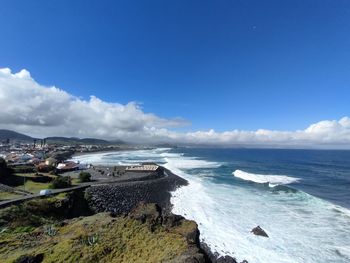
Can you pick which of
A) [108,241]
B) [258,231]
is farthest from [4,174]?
[258,231]

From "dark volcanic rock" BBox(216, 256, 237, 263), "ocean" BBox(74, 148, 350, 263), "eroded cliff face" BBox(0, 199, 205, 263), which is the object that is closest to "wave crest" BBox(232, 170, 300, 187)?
"ocean" BBox(74, 148, 350, 263)

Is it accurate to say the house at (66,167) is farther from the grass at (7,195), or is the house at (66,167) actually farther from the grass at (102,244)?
the grass at (102,244)

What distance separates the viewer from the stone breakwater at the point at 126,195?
Result: 40.3 m

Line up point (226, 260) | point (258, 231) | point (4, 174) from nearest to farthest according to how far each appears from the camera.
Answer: point (226, 260), point (258, 231), point (4, 174)

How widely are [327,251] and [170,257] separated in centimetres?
1747

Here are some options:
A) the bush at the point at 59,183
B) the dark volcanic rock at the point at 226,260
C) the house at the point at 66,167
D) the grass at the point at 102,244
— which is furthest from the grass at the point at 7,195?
the house at the point at 66,167

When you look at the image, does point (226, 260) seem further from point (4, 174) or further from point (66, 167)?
point (66, 167)

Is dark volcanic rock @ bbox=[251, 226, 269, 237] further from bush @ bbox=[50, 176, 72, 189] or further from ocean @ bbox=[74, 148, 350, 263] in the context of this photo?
bush @ bbox=[50, 176, 72, 189]

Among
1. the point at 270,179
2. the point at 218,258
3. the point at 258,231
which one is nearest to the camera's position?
the point at 218,258

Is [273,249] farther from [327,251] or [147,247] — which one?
[147,247]

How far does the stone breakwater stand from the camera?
132 ft

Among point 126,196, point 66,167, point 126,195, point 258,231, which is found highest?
point 66,167

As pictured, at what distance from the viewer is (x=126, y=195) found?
4509 centimetres

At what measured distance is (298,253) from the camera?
24.8 m
